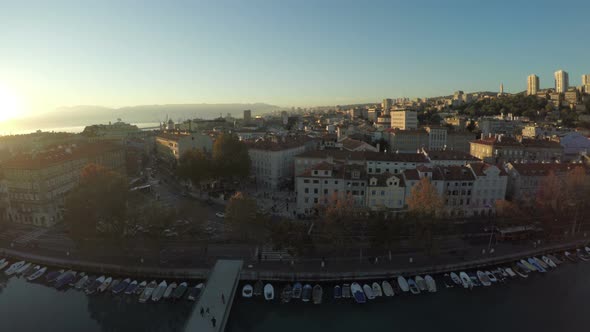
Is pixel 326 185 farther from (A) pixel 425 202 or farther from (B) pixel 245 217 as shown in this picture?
(B) pixel 245 217

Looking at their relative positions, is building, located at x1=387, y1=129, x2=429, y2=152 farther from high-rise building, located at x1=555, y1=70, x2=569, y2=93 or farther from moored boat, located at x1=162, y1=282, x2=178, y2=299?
high-rise building, located at x1=555, y1=70, x2=569, y2=93

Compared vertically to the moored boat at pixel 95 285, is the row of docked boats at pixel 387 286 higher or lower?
lower

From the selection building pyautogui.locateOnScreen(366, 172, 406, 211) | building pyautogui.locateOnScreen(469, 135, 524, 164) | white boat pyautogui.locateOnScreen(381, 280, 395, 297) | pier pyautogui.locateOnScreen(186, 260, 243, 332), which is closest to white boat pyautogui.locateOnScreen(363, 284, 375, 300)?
white boat pyautogui.locateOnScreen(381, 280, 395, 297)

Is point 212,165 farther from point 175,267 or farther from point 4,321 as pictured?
point 4,321

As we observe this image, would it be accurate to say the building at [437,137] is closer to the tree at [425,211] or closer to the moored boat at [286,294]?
the tree at [425,211]

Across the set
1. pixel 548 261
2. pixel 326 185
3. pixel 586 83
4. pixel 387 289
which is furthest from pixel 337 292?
pixel 586 83

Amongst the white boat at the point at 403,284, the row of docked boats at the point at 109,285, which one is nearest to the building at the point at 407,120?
the white boat at the point at 403,284

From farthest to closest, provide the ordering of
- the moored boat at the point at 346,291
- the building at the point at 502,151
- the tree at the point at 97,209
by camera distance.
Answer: the building at the point at 502,151 → the tree at the point at 97,209 → the moored boat at the point at 346,291

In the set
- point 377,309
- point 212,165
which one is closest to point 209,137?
point 212,165
